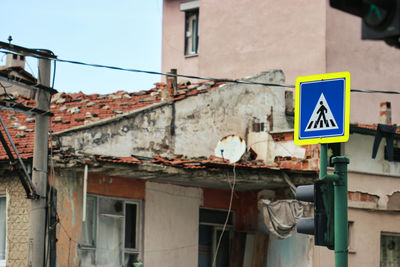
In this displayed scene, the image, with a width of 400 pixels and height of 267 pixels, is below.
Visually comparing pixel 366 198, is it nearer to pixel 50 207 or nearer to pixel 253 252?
pixel 253 252

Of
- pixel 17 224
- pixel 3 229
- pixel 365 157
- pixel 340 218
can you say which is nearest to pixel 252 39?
pixel 365 157

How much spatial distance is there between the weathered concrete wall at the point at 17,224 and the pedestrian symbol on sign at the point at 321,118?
835 cm

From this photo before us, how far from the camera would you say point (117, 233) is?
16188mm

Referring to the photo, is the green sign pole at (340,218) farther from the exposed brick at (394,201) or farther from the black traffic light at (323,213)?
the exposed brick at (394,201)

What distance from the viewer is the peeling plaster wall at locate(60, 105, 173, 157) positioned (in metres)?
16.4

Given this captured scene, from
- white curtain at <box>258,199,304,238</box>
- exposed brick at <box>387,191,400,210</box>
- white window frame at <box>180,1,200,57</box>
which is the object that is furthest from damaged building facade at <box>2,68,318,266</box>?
white window frame at <box>180,1,200,57</box>

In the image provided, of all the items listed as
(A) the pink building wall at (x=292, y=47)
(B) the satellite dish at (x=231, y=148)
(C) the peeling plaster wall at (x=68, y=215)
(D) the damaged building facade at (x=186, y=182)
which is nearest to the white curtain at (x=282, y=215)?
(D) the damaged building facade at (x=186, y=182)

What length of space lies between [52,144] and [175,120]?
389 cm

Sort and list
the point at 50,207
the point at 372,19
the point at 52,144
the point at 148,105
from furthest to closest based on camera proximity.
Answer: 1. the point at 148,105
2. the point at 52,144
3. the point at 50,207
4. the point at 372,19

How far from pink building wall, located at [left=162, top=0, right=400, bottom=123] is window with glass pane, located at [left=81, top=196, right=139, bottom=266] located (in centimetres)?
941

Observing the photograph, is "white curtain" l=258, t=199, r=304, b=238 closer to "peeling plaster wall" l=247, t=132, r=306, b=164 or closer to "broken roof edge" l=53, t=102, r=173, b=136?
"peeling plaster wall" l=247, t=132, r=306, b=164

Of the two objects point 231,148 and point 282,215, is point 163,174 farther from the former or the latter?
point 282,215

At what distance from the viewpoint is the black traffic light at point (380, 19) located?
378 cm

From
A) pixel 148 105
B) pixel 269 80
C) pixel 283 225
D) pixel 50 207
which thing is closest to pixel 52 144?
pixel 50 207
